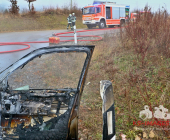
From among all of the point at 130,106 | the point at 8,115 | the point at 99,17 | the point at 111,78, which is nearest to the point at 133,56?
the point at 111,78

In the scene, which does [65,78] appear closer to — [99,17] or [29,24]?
[99,17]

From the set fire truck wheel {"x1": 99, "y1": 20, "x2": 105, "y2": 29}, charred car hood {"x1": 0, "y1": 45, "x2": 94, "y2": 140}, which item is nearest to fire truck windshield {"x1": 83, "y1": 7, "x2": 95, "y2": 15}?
fire truck wheel {"x1": 99, "y1": 20, "x2": 105, "y2": 29}

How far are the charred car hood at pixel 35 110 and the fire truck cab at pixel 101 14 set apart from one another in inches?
591

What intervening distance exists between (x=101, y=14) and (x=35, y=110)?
15.7 metres

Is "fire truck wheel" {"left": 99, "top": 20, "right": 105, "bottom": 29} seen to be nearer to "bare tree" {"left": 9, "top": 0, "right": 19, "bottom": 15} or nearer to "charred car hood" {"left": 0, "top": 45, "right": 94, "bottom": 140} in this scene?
"bare tree" {"left": 9, "top": 0, "right": 19, "bottom": 15}

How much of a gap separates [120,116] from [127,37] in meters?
4.22

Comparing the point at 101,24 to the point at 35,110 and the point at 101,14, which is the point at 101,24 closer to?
the point at 101,14

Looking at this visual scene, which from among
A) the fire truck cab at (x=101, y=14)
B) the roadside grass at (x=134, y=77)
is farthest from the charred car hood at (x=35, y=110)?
the fire truck cab at (x=101, y=14)

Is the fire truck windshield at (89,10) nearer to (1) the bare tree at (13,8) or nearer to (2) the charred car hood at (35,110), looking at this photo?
(1) the bare tree at (13,8)

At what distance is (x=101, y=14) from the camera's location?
16.6 metres

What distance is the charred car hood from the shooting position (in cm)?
197

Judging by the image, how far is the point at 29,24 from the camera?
20.2 meters

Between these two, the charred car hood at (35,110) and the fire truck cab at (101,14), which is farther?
the fire truck cab at (101,14)

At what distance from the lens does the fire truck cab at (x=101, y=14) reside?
16.3 metres
